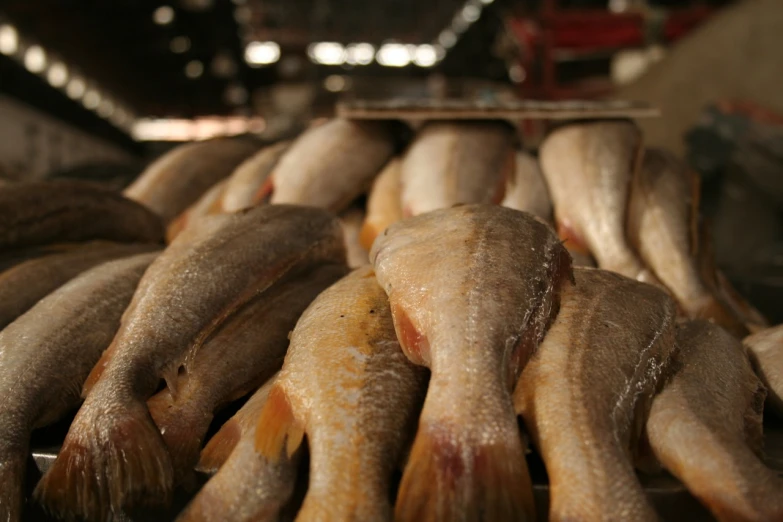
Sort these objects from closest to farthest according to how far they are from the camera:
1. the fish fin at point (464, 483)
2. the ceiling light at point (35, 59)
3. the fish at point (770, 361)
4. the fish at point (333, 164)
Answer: the fish fin at point (464, 483), the fish at point (770, 361), the fish at point (333, 164), the ceiling light at point (35, 59)

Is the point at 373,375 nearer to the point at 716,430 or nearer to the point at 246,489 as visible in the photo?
the point at 246,489

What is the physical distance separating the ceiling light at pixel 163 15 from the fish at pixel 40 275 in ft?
27.6

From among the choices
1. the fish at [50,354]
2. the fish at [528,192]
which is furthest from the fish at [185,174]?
the fish at [528,192]

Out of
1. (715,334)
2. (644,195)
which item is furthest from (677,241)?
(715,334)

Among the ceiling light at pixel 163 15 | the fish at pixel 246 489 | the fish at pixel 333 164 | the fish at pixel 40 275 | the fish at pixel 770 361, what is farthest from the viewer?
the ceiling light at pixel 163 15

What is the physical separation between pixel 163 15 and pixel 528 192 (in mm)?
9024

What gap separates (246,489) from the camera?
43.3 inches

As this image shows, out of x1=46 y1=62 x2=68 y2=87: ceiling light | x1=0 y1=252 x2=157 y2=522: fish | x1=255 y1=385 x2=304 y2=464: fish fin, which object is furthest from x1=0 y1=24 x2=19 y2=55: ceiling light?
x1=255 y1=385 x2=304 y2=464: fish fin

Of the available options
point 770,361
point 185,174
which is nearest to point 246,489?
point 770,361

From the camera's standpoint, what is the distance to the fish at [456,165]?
2.35 m

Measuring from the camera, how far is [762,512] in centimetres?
97

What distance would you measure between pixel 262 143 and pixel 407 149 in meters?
1.16

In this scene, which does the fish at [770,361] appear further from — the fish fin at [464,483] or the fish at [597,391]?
the fish fin at [464,483]

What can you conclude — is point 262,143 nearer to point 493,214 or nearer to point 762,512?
point 493,214
